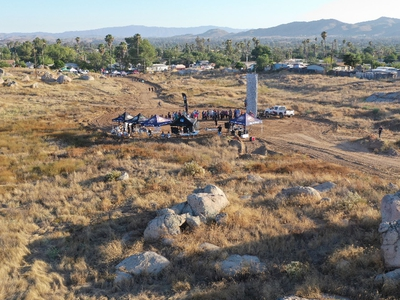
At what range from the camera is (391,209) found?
10.7 metres

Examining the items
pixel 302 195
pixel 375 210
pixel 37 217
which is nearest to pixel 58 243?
pixel 37 217

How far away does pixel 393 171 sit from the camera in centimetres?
2250

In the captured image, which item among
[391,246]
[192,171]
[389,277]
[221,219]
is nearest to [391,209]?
[391,246]

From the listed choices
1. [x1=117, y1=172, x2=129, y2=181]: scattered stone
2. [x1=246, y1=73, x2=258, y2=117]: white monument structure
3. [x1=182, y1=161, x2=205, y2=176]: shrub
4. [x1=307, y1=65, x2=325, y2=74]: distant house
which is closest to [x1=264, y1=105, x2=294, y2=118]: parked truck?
[x1=246, y1=73, x2=258, y2=117]: white monument structure

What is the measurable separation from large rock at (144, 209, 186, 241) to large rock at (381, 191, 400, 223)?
6206mm

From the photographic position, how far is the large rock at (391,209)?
10559mm

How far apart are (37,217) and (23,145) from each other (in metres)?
17.3

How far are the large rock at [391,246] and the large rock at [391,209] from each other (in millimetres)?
1382

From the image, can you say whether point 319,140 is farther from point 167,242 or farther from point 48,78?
point 48,78

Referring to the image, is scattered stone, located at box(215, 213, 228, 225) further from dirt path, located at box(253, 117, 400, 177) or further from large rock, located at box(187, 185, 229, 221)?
dirt path, located at box(253, 117, 400, 177)

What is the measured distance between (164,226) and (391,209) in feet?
22.6

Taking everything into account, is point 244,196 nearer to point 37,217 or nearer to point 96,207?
point 96,207

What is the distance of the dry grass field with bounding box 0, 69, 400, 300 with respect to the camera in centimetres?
907

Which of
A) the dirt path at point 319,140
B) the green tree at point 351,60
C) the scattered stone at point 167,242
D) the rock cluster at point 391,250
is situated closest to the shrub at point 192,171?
the scattered stone at point 167,242
